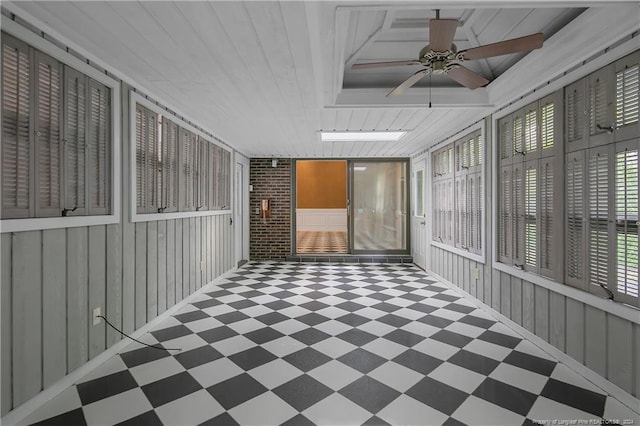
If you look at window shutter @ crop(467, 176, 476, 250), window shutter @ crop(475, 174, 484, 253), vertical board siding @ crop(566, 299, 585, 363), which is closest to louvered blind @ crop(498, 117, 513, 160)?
window shutter @ crop(475, 174, 484, 253)

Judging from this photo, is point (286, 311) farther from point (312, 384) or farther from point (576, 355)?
point (576, 355)

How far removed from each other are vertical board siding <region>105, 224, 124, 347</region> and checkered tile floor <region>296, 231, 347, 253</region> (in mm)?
4923

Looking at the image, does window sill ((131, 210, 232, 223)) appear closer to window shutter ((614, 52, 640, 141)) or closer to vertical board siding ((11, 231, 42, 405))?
vertical board siding ((11, 231, 42, 405))

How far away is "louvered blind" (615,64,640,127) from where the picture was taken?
193cm

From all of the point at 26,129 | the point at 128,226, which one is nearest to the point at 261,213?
the point at 128,226

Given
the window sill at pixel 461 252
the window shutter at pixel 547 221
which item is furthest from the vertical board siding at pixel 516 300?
the window sill at pixel 461 252

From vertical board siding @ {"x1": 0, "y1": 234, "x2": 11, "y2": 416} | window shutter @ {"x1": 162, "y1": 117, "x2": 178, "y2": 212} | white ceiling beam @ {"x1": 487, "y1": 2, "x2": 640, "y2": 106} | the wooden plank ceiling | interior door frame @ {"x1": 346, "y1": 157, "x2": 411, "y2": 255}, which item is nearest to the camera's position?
vertical board siding @ {"x1": 0, "y1": 234, "x2": 11, "y2": 416}

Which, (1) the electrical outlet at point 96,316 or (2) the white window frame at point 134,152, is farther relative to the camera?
(2) the white window frame at point 134,152

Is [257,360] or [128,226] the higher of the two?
[128,226]

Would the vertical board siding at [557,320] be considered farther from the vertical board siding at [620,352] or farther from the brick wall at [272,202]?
the brick wall at [272,202]

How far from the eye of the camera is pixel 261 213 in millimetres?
6938

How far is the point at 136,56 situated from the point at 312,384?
2.68 m

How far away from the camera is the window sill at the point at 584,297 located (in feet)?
6.33

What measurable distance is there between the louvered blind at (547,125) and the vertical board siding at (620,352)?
4.64ft
